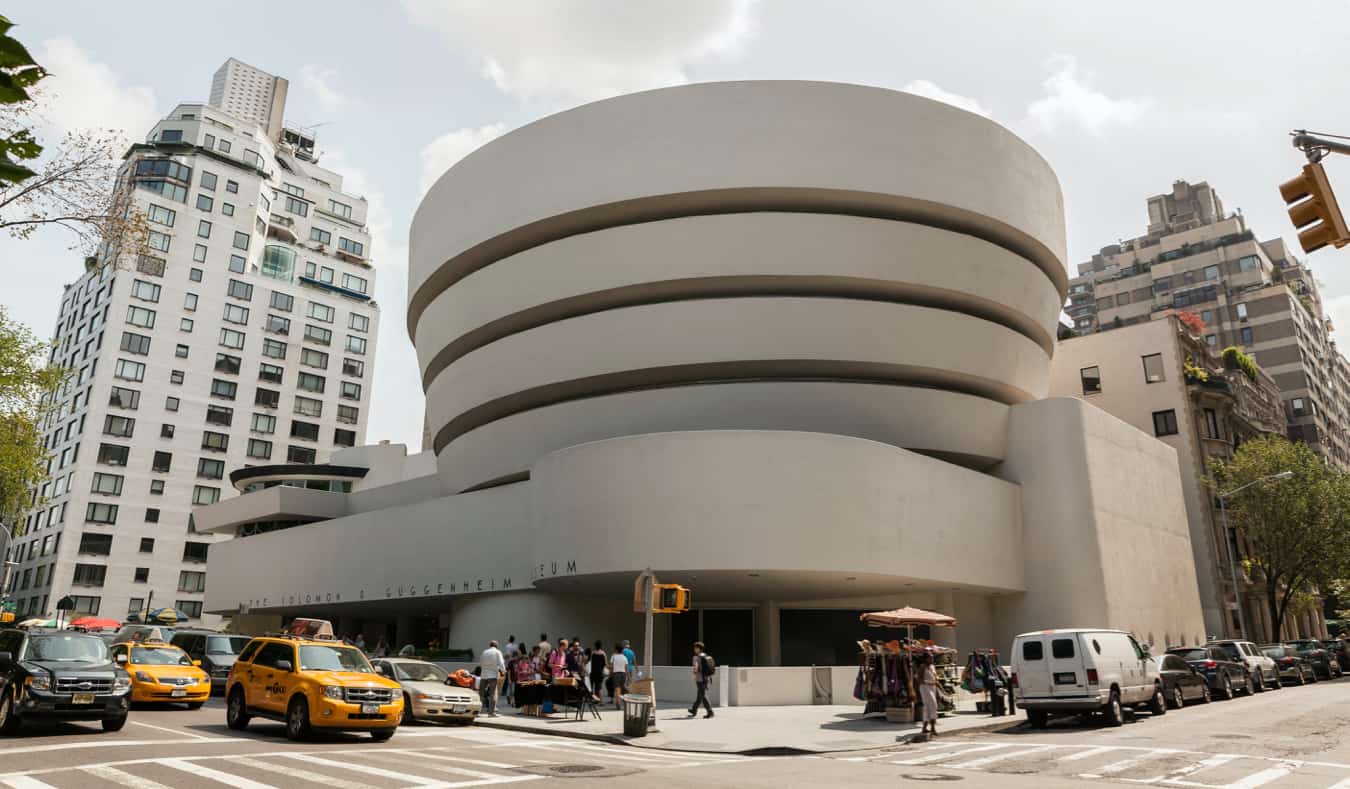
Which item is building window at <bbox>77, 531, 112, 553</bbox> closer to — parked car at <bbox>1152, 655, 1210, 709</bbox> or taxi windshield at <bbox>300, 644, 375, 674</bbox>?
taxi windshield at <bbox>300, 644, 375, 674</bbox>

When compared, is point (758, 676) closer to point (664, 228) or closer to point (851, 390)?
point (851, 390)

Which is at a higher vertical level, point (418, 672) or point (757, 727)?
point (418, 672)

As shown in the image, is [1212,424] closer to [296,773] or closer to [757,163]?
[757,163]

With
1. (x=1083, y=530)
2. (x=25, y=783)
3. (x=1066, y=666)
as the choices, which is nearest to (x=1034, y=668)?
(x=1066, y=666)

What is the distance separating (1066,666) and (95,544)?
7263 cm

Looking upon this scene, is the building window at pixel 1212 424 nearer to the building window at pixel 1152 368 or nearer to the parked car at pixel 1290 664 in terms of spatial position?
the building window at pixel 1152 368

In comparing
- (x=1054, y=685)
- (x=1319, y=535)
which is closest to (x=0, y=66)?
(x=1054, y=685)

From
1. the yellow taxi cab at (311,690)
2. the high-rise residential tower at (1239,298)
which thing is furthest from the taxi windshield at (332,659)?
the high-rise residential tower at (1239,298)

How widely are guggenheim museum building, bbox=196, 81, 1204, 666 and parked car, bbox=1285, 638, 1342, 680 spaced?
15.4 feet

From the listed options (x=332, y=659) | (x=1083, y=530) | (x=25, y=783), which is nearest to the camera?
(x=25, y=783)

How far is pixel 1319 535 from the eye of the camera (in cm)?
4341

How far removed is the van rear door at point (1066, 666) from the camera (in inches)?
718

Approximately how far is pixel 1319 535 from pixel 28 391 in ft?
185

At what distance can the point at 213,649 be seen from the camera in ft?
80.1
